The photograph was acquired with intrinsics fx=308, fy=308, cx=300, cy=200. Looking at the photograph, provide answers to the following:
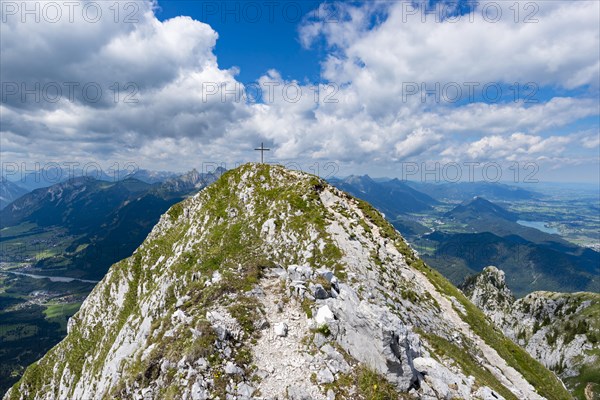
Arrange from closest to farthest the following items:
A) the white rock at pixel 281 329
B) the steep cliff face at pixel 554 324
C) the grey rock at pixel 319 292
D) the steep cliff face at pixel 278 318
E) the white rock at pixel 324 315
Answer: the steep cliff face at pixel 278 318
the white rock at pixel 281 329
the white rock at pixel 324 315
the grey rock at pixel 319 292
the steep cliff face at pixel 554 324

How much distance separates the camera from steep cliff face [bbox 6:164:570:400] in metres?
19.0

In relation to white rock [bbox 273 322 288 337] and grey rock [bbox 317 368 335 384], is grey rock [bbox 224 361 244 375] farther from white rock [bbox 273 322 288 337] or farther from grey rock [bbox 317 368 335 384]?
grey rock [bbox 317 368 335 384]

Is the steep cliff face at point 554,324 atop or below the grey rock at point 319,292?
below

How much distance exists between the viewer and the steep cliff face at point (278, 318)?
19.0m

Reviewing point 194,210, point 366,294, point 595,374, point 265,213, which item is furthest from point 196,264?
point 595,374

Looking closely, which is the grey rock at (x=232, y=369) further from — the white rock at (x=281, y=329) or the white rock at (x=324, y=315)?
A: the white rock at (x=324, y=315)

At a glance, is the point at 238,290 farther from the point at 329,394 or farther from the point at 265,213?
the point at 265,213

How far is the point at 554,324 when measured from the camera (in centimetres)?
16512

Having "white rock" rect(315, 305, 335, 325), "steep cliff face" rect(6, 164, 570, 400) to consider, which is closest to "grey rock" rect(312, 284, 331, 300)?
"steep cliff face" rect(6, 164, 570, 400)

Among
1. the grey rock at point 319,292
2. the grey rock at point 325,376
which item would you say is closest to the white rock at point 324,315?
the grey rock at point 319,292

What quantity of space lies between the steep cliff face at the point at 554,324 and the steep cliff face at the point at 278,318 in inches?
4907

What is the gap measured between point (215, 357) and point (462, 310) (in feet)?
148

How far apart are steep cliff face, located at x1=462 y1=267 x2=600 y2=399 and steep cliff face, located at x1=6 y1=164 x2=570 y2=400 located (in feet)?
409

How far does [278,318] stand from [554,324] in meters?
207
